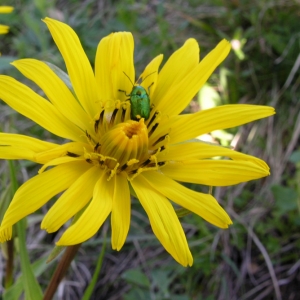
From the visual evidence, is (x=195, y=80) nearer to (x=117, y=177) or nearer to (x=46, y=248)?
(x=117, y=177)

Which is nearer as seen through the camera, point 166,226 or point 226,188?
point 166,226

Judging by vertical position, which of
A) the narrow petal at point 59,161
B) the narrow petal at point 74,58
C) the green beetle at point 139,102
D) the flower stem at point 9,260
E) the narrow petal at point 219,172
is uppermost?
the narrow petal at point 74,58

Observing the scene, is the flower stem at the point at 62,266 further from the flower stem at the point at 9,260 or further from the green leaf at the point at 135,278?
the green leaf at the point at 135,278

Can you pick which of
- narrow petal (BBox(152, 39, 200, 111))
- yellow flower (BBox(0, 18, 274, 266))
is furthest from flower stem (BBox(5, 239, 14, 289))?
narrow petal (BBox(152, 39, 200, 111))

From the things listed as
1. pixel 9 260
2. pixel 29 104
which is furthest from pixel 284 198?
pixel 29 104

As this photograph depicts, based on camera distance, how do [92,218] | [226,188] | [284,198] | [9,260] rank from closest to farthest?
[92,218] < [9,260] < [284,198] < [226,188]

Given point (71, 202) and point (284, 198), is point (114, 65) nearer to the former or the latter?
point (71, 202)

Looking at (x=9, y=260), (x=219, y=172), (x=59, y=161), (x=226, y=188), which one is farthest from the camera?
(x=226, y=188)

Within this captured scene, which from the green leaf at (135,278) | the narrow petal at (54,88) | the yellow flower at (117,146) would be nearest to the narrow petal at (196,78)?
the yellow flower at (117,146)
